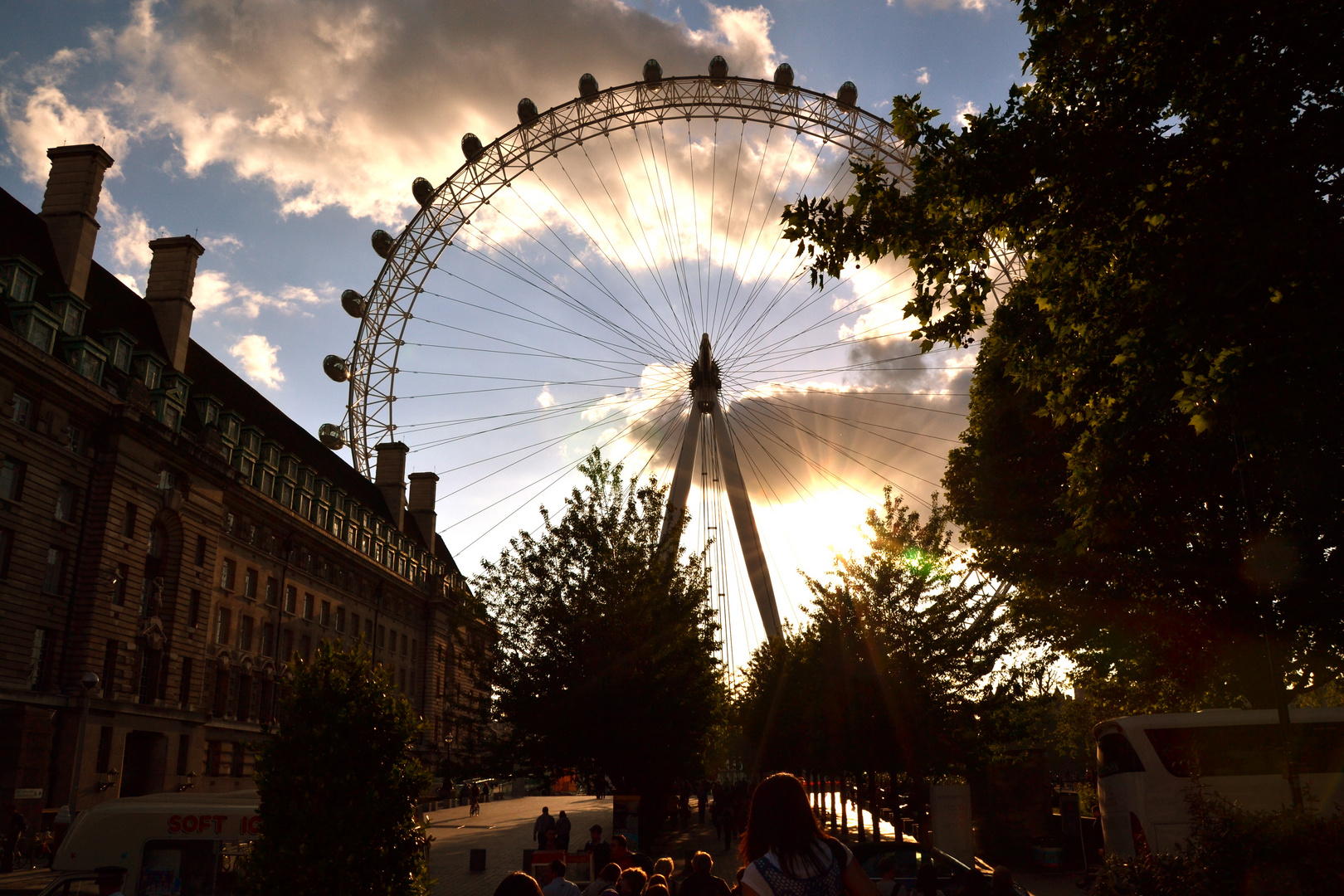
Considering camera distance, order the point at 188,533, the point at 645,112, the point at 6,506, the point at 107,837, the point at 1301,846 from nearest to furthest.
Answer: the point at 1301,846 → the point at 107,837 → the point at 6,506 → the point at 645,112 → the point at 188,533

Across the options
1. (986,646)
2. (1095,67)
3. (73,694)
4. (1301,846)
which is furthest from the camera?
(73,694)

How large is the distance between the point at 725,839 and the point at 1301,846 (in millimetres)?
32941

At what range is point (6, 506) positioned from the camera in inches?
1574

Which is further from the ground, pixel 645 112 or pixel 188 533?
pixel 645 112

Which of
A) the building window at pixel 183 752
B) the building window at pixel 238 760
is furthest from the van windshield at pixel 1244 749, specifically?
the building window at pixel 238 760

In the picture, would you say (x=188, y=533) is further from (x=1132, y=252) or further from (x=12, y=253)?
(x=1132, y=252)

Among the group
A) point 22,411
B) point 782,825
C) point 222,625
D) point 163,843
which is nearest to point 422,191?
point 22,411

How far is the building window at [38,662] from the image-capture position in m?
41.4

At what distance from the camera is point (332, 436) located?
65.8m

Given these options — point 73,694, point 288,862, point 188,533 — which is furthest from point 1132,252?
point 188,533

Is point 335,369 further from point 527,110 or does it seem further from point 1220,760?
point 1220,760

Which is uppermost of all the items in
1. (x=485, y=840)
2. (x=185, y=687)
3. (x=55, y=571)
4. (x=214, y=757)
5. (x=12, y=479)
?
(x=12, y=479)

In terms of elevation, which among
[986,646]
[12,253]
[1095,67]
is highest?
[12,253]

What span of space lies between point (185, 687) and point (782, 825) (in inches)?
2123
